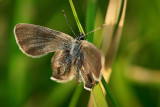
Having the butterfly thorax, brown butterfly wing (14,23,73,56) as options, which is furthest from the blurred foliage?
the butterfly thorax

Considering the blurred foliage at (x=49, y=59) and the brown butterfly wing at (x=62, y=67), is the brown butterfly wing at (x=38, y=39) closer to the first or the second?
the brown butterfly wing at (x=62, y=67)

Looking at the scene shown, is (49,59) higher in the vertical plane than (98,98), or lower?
higher

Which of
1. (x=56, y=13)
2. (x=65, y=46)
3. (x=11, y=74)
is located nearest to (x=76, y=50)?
(x=65, y=46)

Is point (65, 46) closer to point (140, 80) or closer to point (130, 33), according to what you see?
point (140, 80)

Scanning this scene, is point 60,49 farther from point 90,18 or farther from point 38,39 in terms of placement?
point 90,18

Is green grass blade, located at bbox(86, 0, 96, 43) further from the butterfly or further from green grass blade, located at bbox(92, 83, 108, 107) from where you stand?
green grass blade, located at bbox(92, 83, 108, 107)

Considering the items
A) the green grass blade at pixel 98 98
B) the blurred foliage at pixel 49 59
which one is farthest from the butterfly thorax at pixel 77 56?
the blurred foliage at pixel 49 59

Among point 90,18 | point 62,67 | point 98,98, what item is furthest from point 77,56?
point 98,98
